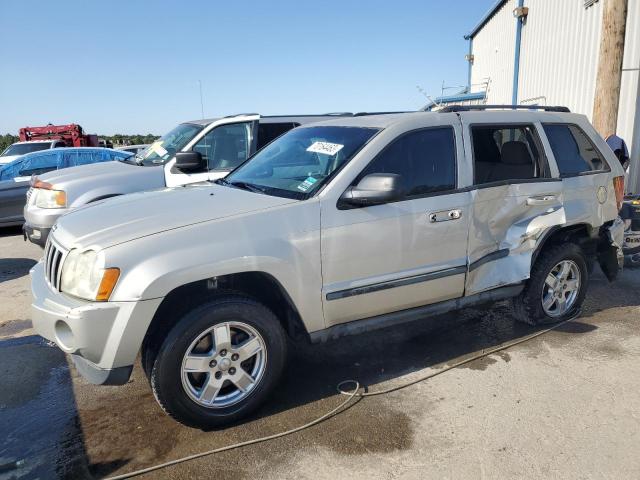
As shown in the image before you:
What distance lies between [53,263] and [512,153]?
3.57 m

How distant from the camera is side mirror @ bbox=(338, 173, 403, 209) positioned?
124 inches

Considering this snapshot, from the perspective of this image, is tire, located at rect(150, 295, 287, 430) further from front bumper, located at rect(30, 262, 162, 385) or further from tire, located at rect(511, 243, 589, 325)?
tire, located at rect(511, 243, 589, 325)

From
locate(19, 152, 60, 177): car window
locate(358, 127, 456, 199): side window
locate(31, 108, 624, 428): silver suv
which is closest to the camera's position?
locate(31, 108, 624, 428): silver suv

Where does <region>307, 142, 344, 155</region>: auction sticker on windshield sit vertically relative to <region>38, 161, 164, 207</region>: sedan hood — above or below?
above

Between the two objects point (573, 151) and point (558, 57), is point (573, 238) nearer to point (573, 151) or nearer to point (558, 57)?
point (573, 151)

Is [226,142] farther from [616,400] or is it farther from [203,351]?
[616,400]

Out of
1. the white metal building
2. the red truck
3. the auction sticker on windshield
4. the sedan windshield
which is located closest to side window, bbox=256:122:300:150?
the sedan windshield

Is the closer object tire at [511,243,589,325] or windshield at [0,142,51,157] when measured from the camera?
tire at [511,243,589,325]

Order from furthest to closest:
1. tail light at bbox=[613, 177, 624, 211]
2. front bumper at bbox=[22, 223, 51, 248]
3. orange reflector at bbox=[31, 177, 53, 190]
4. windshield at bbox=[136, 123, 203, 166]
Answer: windshield at bbox=[136, 123, 203, 166]
orange reflector at bbox=[31, 177, 53, 190]
front bumper at bbox=[22, 223, 51, 248]
tail light at bbox=[613, 177, 624, 211]

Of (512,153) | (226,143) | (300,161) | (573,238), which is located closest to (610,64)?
(573,238)

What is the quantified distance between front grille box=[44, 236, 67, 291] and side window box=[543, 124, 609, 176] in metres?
3.85

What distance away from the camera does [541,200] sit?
423 centimetres

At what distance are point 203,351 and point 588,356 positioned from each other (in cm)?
297

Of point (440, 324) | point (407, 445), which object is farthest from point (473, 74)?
point (407, 445)
